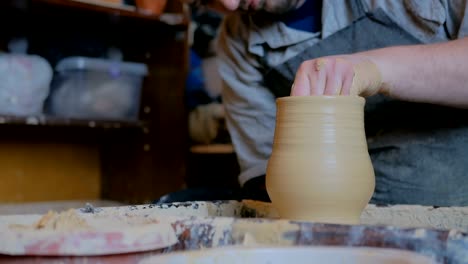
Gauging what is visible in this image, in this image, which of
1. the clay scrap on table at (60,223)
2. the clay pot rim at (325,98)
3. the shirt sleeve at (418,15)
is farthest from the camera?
the shirt sleeve at (418,15)

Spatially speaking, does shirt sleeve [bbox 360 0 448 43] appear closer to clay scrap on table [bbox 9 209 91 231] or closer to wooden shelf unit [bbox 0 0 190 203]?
clay scrap on table [bbox 9 209 91 231]

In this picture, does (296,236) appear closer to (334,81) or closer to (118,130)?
(334,81)

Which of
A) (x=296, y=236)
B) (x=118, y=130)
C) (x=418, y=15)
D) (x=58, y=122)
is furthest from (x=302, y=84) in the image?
(x=118, y=130)

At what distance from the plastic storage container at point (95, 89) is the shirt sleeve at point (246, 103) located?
68 centimetres

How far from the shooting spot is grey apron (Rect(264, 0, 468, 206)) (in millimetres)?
1277

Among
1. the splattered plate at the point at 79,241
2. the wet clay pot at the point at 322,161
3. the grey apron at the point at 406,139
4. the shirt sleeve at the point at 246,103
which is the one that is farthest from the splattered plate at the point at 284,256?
the shirt sleeve at the point at 246,103

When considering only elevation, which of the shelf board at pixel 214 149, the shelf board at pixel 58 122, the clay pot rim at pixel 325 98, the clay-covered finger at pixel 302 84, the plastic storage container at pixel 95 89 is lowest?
the shelf board at pixel 214 149

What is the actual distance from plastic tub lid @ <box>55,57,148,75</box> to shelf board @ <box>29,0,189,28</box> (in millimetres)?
181

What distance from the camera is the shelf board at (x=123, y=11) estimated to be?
77.2 inches

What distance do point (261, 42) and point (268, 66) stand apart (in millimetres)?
62

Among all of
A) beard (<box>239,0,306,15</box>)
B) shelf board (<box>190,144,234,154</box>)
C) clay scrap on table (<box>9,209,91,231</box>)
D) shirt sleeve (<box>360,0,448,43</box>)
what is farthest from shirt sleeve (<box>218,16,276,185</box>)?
clay scrap on table (<box>9,209,91,231</box>)

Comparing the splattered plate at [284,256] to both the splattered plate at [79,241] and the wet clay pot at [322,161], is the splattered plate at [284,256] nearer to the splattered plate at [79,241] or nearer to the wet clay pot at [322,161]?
the splattered plate at [79,241]

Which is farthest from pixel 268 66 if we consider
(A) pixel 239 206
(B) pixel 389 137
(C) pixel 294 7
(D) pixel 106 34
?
(D) pixel 106 34

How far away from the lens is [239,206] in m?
1.06
